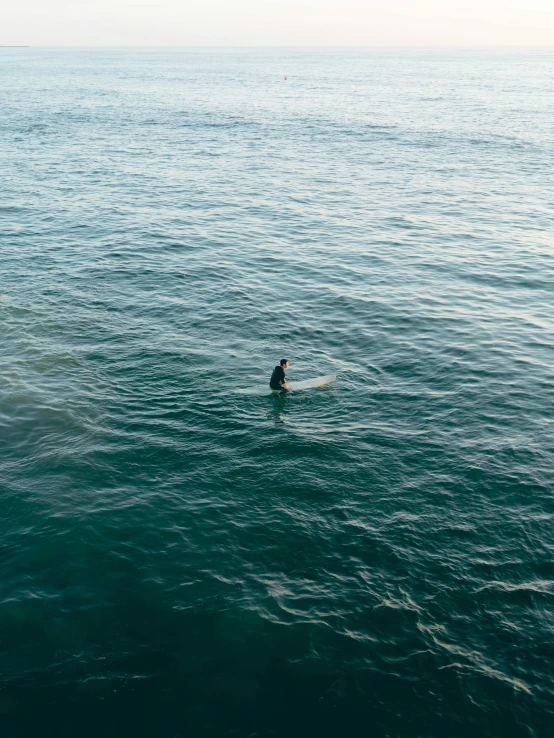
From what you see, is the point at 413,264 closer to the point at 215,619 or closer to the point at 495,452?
the point at 495,452

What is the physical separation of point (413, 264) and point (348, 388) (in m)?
22.5

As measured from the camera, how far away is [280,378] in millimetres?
31672

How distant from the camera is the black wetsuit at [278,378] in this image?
31484 millimetres

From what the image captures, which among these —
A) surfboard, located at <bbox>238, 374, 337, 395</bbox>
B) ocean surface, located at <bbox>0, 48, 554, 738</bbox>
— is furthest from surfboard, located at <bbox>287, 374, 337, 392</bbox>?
ocean surface, located at <bbox>0, 48, 554, 738</bbox>

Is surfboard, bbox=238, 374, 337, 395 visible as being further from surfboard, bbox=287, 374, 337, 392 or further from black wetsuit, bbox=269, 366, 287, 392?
black wetsuit, bbox=269, 366, 287, 392

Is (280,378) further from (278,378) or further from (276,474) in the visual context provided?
(276,474)

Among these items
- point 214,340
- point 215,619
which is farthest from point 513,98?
point 215,619

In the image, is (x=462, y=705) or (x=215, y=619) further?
(x=215, y=619)

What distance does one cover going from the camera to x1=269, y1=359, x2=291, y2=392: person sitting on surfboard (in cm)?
3150

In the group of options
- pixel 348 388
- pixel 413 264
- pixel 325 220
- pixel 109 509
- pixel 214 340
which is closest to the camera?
pixel 109 509

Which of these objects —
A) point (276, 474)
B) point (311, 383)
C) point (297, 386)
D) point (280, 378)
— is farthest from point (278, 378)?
point (276, 474)

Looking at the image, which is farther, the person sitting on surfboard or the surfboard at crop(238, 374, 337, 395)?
the surfboard at crop(238, 374, 337, 395)

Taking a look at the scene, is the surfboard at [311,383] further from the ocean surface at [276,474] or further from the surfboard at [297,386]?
the ocean surface at [276,474]

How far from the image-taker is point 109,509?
24.7 metres
